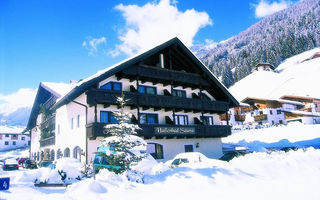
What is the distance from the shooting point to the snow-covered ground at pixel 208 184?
364 inches

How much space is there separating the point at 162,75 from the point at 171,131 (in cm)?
535

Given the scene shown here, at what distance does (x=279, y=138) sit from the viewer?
34.8m

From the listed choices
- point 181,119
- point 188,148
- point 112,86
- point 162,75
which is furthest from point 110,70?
point 188,148

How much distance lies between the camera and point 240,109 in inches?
2539

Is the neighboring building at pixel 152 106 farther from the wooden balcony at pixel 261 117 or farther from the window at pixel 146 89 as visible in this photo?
the wooden balcony at pixel 261 117

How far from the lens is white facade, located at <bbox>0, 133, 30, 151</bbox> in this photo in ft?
263

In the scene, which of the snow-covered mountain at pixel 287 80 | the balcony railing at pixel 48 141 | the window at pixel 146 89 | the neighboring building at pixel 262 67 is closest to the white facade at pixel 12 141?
the balcony railing at pixel 48 141

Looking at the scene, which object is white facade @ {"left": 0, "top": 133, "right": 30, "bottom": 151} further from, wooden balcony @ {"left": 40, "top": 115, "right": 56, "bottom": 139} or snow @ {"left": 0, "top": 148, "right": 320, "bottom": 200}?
snow @ {"left": 0, "top": 148, "right": 320, "bottom": 200}

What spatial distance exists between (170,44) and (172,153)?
10.5 metres

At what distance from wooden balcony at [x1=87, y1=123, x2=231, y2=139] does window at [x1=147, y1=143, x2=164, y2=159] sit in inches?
39.6

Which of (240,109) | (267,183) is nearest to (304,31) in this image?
(240,109)

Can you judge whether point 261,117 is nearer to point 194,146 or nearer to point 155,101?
point 194,146

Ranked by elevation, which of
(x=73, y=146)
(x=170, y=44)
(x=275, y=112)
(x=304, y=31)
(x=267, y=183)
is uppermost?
(x=304, y=31)

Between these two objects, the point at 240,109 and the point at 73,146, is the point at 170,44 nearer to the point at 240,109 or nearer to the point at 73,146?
the point at 73,146
